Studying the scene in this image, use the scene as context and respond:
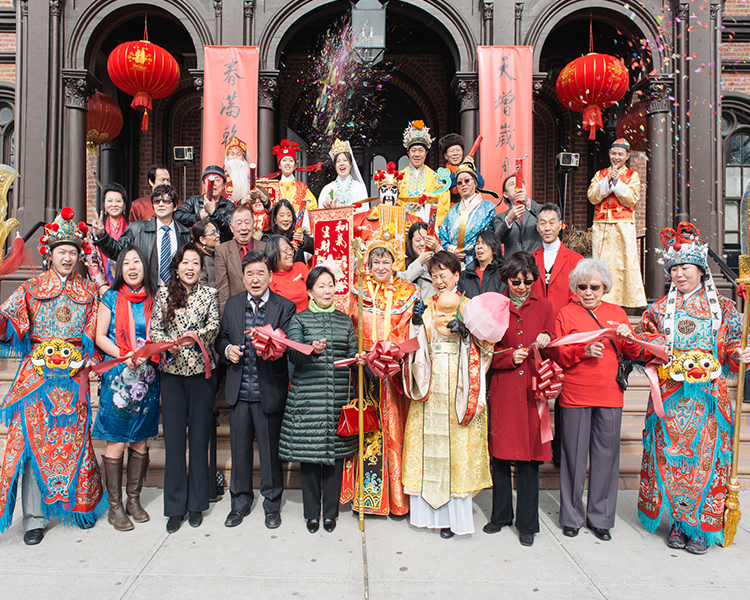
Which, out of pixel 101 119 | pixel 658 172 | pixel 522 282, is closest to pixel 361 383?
pixel 522 282

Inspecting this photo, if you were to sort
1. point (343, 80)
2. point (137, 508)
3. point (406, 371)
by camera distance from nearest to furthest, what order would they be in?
point (406, 371) < point (137, 508) < point (343, 80)

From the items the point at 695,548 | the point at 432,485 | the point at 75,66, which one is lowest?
the point at 695,548

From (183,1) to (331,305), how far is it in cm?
663

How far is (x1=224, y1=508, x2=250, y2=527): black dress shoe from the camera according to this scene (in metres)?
3.71

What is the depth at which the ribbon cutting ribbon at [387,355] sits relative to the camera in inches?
134

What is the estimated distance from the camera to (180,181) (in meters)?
10.7

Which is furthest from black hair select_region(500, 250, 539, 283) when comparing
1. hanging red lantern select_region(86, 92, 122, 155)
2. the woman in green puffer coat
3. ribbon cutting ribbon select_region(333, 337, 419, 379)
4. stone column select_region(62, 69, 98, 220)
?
hanging red lantern select_region(86, 92, 122, 155)

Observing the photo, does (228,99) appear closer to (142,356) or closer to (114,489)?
(142,356)

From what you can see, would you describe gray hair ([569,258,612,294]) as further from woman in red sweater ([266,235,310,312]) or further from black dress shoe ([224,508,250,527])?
black dress shoe ([224,508,250,527])

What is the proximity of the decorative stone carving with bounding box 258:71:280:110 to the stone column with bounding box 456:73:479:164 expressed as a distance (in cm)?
276

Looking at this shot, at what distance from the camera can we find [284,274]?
4.48m

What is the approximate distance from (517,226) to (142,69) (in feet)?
18.1

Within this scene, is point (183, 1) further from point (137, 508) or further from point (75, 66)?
point (137, 508)

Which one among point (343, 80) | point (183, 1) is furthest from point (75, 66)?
point (343, 80)
